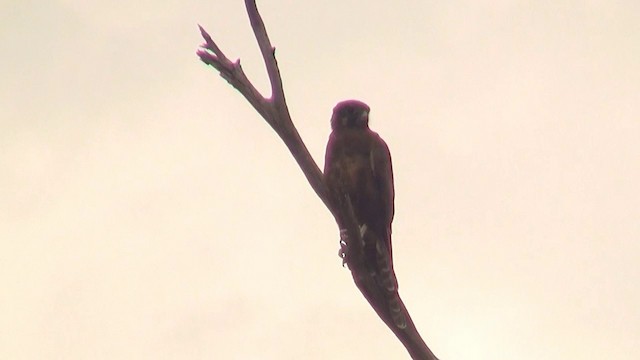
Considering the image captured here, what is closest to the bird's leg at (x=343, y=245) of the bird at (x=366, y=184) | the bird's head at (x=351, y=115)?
the bird at (x=366, y=184)

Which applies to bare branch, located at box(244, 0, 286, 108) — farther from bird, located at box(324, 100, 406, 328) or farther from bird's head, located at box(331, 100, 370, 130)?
bird's head, located at box(331, 100, 370, 130)

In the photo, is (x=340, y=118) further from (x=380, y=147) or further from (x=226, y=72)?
(x=226, y=72)

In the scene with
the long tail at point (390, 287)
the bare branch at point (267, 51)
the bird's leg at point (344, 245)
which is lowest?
the long tail at point (390, 287)

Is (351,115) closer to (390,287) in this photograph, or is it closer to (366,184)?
(366,184)

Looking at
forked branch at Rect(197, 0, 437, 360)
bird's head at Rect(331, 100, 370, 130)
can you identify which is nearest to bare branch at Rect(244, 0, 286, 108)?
forked branch at Rect(197, 0, 437, 360)

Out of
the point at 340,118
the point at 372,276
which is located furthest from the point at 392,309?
the point at 340,118

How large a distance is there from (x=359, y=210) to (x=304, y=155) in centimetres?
65

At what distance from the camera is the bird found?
237 centimetres

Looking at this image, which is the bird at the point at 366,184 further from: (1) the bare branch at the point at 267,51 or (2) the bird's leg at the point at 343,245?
(1) the bare branch at the point at 267,51

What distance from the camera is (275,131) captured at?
2455 millimetres

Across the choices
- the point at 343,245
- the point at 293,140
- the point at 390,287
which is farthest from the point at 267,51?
the point at 390,287

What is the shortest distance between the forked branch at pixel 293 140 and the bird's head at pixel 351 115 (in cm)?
85

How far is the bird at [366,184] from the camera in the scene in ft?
7.77

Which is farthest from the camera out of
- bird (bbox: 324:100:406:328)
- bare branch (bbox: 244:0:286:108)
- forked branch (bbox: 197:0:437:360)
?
bare branch (bbox: 244:0:286:108)
